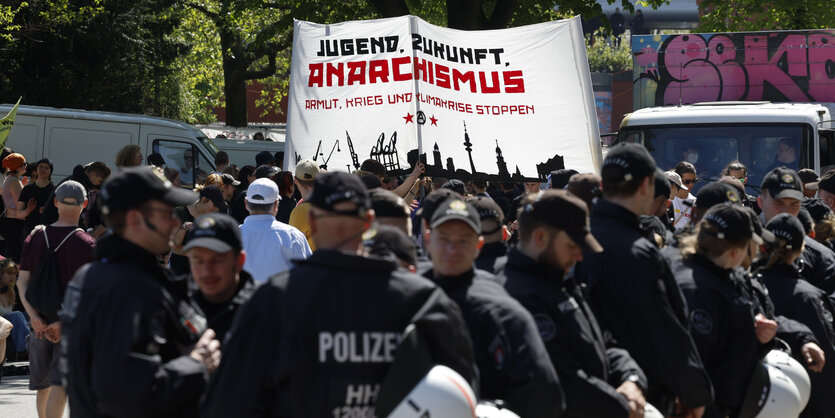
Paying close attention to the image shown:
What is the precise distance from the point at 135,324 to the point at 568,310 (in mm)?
1641

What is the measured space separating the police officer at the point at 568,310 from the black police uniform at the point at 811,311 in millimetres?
2119

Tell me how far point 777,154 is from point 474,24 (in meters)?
7.76

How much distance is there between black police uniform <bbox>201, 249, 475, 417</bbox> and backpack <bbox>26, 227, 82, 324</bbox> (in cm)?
421

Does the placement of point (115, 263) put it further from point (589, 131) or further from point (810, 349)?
point (589, 131)

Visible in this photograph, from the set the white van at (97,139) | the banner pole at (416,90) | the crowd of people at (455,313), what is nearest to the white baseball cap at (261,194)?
the crowd of people at (455,313)

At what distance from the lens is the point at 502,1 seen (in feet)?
64.5

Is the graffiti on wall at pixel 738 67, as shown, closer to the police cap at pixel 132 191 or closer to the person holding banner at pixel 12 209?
the person holding banner at pixel 12 209

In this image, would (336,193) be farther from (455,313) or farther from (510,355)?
(510,355)

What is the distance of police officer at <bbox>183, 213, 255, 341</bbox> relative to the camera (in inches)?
171

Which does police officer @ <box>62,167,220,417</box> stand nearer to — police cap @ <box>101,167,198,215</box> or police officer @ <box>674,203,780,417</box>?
police cap @ <box>101,167,198,215</box>

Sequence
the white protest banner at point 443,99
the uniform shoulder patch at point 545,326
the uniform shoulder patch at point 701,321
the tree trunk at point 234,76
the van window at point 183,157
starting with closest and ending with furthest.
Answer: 1. the uniform shoulder patch at point 545,326
2. the uniform shoulder patch at point 701,321
3. the white protest banner at point 443,99
4. the van window at point 183,157
5. the tree trunk at point 234,76

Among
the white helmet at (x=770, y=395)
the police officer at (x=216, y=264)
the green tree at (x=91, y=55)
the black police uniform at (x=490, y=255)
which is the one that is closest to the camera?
the police officer at (x=216, y=264)

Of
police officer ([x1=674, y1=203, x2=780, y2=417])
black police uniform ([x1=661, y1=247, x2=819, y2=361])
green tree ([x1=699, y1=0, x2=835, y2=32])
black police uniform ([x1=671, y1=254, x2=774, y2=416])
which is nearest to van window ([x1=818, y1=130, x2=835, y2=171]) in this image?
black police uniform ([x1=661, y1=247, x2=819, y2=361])

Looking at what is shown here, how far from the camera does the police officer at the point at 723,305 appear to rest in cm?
494
